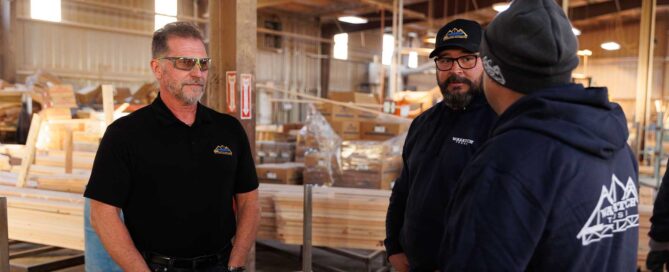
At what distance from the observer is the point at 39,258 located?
6.40 m

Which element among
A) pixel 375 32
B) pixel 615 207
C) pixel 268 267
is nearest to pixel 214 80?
pixel 268 267

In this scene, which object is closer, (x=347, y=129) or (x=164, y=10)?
(x=347, y=129)

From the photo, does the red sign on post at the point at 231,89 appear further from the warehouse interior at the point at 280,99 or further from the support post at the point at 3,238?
the support post at the point at 3,238

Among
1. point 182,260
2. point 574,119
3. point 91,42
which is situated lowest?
point 182,260

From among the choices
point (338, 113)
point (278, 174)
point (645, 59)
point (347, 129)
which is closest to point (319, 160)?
point (278, 174)

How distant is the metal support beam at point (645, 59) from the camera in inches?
502

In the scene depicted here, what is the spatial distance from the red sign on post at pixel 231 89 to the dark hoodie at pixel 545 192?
10.0 feet

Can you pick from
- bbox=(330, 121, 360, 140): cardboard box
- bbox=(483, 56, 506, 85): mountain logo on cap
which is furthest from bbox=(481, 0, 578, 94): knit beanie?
bbox=(330, 121, 360, 140): cardboard box

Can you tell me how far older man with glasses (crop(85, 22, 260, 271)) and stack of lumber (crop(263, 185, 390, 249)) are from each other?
2029 mm

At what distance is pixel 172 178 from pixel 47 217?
3347 mm

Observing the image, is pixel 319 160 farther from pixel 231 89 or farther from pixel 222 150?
pixel 222 150

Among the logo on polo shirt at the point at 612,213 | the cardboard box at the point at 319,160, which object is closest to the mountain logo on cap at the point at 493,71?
the logo on polo shirt at the point at 612,213

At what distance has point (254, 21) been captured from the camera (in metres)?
4.08

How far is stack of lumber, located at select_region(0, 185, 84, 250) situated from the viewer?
4.76 m
